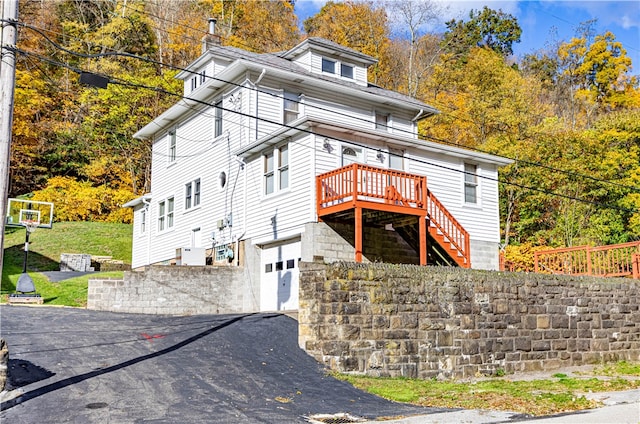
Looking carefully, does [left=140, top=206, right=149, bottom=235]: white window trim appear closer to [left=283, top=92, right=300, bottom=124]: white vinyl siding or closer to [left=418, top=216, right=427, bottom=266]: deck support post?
[left=283, top=92, right=300, bottom=124]: white vinyl siding

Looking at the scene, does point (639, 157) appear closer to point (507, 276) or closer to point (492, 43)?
point (507, 276)

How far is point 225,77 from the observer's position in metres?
22.2

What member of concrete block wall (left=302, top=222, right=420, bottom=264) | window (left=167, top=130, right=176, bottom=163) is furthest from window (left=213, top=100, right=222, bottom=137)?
concrete block wall (left=302, top=222, right=420, bottom=264)

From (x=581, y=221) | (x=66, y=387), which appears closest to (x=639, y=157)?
(x=581, y=221)

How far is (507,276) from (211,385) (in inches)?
336

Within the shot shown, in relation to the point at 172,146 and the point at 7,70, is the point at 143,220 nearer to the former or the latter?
the point at 172,146

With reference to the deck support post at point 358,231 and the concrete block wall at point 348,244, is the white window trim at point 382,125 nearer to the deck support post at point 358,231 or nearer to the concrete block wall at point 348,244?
the concrete block wall at point 348,244

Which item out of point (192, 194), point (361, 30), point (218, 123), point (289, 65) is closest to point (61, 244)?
point (192, 194)

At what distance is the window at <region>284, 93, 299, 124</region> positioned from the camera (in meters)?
22.0

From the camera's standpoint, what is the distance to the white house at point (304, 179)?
18.5m

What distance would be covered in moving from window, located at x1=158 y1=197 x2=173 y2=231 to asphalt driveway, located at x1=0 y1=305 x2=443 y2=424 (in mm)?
11865

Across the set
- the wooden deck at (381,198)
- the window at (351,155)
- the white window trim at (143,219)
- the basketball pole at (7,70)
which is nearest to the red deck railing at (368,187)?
the wooden deck at (381,198)

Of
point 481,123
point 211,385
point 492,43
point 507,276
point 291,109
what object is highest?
point 492,43

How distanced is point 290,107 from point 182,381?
45.6 ft
